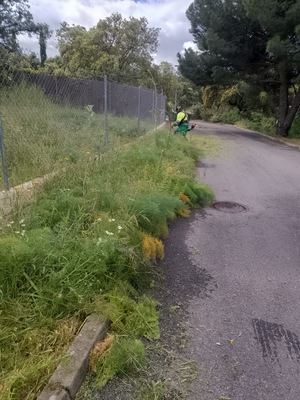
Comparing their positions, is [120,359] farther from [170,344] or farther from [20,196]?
[20,196]

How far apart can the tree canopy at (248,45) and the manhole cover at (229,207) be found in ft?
49.2

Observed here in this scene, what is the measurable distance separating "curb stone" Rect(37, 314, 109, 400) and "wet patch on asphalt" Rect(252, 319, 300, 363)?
1259mm

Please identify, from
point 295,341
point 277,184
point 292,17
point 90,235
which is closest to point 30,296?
point 90,235

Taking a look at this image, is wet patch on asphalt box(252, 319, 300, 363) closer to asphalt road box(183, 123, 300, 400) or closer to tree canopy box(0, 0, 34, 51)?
asphalt road box(183, 123, 300, 400)

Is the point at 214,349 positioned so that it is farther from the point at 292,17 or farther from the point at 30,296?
the point at 292,17

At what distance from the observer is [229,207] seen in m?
7.02

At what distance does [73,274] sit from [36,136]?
3.43 m

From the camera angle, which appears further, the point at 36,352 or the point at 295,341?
the point at 295,341

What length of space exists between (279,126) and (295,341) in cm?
2515

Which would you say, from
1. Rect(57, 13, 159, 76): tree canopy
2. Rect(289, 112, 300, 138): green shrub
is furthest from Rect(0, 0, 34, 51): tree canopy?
Rect(289, 112, 300, 138): green shrub

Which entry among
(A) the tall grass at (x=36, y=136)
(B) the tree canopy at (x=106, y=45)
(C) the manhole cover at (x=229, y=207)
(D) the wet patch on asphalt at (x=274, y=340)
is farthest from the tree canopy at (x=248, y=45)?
(D) the wet patch on asphalt at (x=274, y=340)

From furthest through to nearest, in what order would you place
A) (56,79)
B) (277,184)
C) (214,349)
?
(277,184), (56,79), (214,349)

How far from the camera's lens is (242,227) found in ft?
19.3

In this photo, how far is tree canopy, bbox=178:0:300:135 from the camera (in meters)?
19.4
